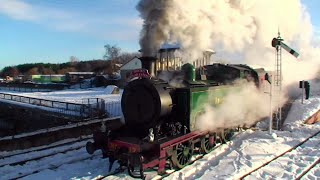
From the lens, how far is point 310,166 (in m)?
8.32

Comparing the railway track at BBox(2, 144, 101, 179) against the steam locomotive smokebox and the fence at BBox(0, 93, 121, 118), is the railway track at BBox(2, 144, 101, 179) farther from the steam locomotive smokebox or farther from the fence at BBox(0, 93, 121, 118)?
the fence at BBox(0, 93, 121, 118)

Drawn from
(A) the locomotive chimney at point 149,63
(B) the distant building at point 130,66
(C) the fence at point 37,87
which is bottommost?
(C) the fence at point 37,87

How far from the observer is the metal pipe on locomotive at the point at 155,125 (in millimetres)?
7551

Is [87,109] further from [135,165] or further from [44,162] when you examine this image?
[135,165]

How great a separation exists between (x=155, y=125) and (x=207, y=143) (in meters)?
2.35

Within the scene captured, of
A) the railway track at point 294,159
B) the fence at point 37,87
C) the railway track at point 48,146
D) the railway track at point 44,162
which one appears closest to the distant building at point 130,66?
the fence at point 37,87

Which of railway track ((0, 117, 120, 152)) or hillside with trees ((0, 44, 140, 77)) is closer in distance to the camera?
railway track ((0, 117, 120, 152))

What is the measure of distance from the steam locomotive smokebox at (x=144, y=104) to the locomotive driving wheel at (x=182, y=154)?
2.77ft

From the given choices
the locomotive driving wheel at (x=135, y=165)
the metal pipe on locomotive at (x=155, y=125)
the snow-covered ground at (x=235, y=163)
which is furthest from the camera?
the snow-covered ground at (x=235, y=163)

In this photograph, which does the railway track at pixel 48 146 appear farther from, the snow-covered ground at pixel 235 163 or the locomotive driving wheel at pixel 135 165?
the locomotive driving wheel at pixel 135 165

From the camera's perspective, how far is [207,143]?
384 inches

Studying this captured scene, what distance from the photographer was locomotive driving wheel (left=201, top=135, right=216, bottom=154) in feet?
30.7

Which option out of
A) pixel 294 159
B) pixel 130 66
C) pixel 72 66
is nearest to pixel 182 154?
pixel 294 159

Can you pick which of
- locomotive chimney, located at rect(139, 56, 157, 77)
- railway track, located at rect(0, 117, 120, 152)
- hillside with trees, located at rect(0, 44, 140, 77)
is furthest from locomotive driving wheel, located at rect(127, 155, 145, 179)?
hillside with trees, located at rect(0, 44, 140, 77)
